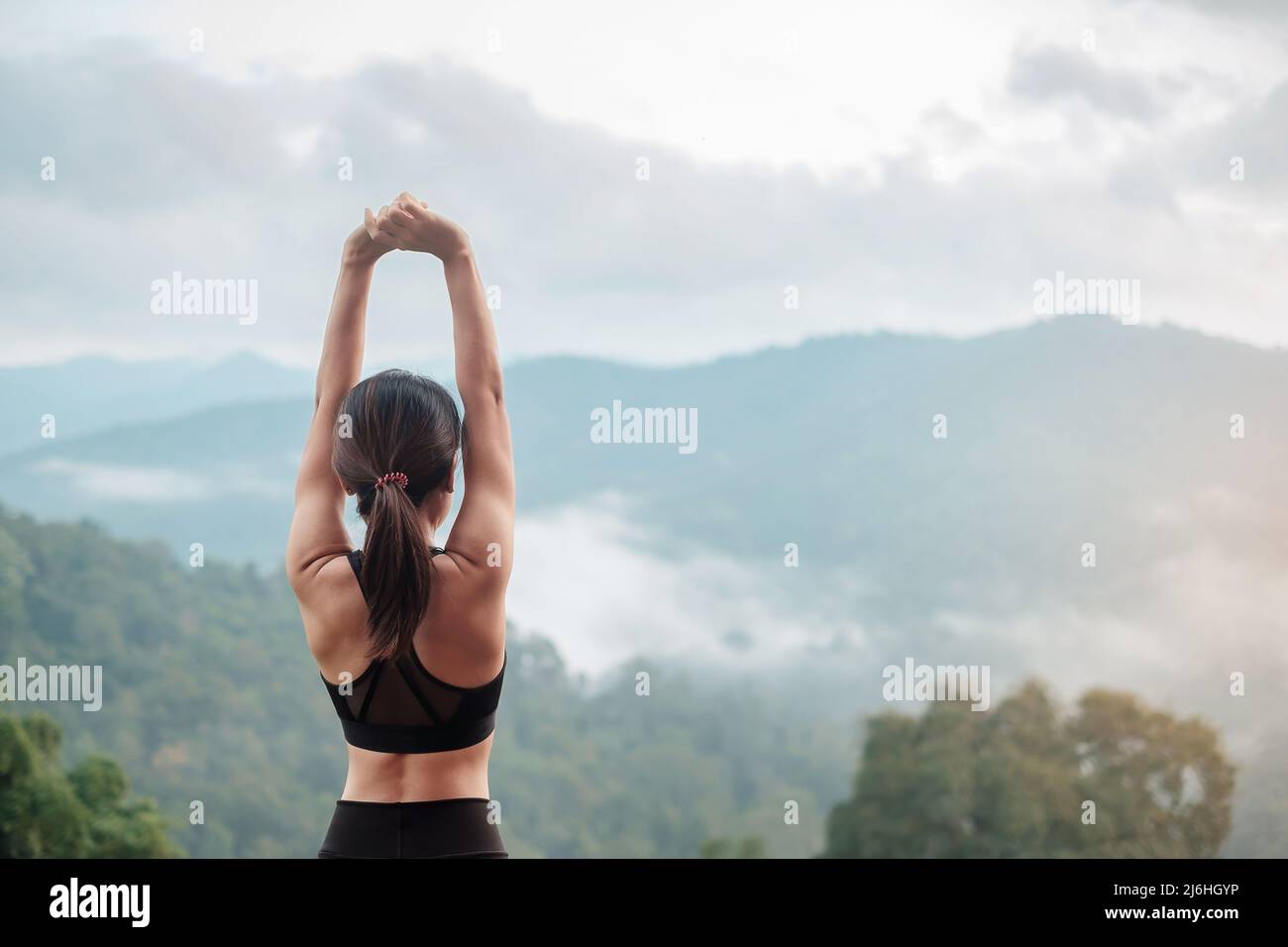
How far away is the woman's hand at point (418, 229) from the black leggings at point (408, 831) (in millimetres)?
819

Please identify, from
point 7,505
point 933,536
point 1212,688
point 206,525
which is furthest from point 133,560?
point 1212,688

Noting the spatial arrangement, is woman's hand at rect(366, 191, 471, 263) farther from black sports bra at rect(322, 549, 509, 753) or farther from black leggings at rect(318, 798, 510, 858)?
black leggings at rect(318, 798, 510, 858)

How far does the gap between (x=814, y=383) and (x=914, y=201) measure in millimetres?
11394

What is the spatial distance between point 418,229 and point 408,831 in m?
0.89

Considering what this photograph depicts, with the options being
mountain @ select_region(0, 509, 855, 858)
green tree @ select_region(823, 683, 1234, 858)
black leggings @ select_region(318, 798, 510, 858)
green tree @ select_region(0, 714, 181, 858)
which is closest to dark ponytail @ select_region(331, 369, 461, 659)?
black leggings @ select_region(318, 798, 510, 858)

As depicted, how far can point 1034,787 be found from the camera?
22094 millimetres

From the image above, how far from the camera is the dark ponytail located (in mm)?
1571

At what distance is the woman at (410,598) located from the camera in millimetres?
1598

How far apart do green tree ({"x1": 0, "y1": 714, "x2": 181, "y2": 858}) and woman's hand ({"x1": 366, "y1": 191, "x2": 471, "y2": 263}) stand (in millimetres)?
10156

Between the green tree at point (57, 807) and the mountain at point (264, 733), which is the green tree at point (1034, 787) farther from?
the green tree at point (57, 807)

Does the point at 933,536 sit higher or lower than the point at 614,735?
higher

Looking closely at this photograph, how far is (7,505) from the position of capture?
3738 cm

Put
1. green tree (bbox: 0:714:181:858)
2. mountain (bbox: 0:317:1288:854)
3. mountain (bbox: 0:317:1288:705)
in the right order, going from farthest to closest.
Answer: mountain (bbox: 0:317:1288:705)
mountain (bbox: 0:317:1288:854)
green tree (bbox: 0:714:181:858)
